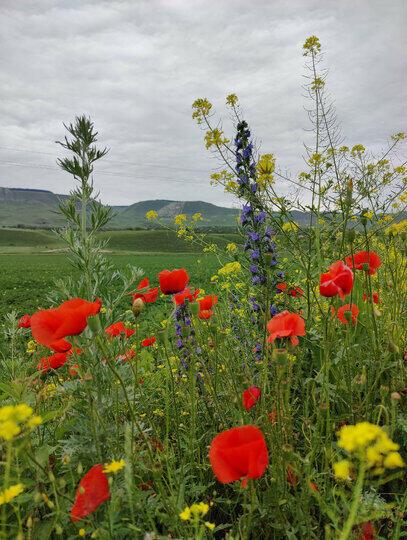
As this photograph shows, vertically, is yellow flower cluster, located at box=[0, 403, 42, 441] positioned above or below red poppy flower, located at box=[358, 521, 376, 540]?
above

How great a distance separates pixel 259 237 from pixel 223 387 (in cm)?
125

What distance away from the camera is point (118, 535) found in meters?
1.32

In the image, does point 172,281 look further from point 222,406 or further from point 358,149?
point 358,149

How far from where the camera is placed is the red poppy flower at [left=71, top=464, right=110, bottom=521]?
1.13m

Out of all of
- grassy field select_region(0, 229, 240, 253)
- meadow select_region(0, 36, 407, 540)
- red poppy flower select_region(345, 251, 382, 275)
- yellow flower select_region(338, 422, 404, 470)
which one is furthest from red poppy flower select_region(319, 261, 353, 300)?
grassy field select_region(0, 229, 240, 253)

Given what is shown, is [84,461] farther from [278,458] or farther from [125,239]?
[125,239]

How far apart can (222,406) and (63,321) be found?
4.48 feet

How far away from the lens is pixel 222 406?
7.77ft

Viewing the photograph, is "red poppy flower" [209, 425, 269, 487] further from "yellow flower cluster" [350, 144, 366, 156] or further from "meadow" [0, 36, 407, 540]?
"yellow flower cluster" [350, 144, 366, 156]

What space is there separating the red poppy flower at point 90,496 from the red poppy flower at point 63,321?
43 centimetres

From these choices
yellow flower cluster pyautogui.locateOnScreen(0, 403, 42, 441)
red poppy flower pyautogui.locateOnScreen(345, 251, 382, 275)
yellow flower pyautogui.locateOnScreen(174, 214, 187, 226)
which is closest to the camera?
yellow flower cluster pyautogui.locateOnScreen(0, 403, 42, 441)

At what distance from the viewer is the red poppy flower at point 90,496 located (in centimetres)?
113

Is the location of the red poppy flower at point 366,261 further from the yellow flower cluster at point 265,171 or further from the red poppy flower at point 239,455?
the red poppy flower at point 239,455

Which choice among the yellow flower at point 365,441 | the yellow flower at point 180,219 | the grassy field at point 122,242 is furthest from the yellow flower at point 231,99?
the grassy field at point 122,242
